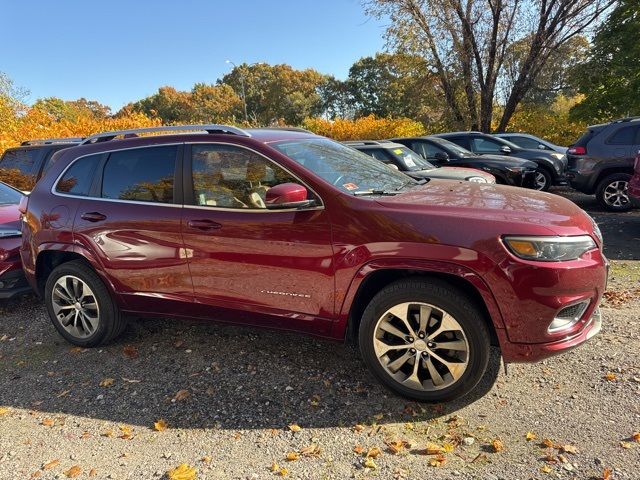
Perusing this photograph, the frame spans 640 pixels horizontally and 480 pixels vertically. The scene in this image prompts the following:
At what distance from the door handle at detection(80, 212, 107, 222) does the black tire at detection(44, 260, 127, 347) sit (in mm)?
416

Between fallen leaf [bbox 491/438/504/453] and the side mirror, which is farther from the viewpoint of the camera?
the side mirror

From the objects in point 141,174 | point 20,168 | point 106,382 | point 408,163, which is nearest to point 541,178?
point 408,163

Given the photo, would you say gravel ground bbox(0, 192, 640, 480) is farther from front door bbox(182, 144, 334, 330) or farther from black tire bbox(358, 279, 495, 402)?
front door bbox(182, 144, 334, 330)

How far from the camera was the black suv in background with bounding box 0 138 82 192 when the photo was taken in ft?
26.1

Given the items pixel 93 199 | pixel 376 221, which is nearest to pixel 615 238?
pixel 376 221

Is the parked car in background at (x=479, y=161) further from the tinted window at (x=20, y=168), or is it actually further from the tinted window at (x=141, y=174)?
the tinted window at (x=141, y=174)

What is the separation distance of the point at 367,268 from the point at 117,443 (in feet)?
6.15

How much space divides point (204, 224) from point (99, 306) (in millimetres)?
1353

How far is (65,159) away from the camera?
424cm

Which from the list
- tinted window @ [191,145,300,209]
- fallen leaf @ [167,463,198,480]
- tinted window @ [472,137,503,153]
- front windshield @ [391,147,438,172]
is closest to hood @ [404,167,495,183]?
front windshield @ [391,147,438,172]

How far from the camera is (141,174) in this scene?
378 cm

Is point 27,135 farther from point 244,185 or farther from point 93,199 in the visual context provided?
point 244,185

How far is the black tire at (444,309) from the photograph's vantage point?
2.80m

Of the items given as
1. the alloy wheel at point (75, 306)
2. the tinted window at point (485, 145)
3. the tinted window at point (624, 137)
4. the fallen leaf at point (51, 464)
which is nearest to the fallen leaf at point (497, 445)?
the fallen leaf at point (51, 464)
